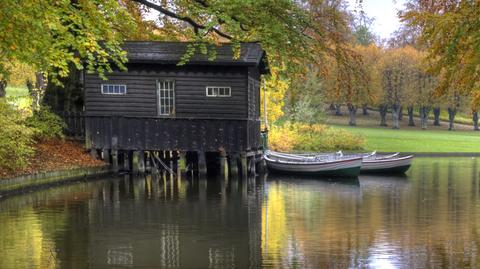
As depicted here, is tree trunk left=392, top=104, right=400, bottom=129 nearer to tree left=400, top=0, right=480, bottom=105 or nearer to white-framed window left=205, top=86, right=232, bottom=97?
white-framed window left=205, top=86, right=232, bottom=97

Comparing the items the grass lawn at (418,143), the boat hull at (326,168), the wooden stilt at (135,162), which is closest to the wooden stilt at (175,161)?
the wooden stilt at (135,162)

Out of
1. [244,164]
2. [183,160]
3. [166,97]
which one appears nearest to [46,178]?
[166,97]

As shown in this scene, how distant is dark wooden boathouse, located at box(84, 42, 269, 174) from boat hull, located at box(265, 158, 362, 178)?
2924mm

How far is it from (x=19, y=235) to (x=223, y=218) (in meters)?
Answer: 5.68

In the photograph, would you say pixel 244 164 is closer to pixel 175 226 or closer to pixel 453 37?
pixel 175 226

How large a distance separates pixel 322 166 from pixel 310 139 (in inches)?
709

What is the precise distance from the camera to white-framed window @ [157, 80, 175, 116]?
3028 centimetres

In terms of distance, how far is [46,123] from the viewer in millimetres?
30797

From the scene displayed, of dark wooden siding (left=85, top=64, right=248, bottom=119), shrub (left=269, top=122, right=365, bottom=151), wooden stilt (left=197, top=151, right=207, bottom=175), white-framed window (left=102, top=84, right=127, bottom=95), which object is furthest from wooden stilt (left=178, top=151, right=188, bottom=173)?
shrub (left=269, top=122, right=365, bottom=151)

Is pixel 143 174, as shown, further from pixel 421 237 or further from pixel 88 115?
pixel 421 237

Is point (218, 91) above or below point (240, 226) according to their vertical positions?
above

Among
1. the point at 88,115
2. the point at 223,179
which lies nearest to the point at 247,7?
the point at 223,179

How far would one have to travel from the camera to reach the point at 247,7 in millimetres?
20609

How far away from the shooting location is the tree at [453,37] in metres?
9.68
